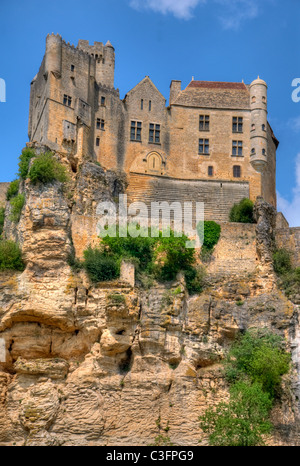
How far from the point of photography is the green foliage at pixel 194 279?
35.6m

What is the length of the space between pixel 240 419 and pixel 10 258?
11656 mm

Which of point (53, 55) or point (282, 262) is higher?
point (53, 55)

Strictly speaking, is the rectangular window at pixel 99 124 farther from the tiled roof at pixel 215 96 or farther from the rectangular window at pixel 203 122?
the rectangular window at pixel 203 122

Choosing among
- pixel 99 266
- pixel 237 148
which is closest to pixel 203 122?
pixel 237 148

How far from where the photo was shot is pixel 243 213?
133 ft

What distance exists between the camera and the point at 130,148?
42.4 metres

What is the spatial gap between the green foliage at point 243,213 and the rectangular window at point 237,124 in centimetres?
478

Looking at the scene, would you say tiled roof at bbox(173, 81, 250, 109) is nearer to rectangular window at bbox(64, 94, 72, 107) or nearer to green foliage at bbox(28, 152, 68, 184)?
rectangular window at bbox(64, 94, 72, 107)

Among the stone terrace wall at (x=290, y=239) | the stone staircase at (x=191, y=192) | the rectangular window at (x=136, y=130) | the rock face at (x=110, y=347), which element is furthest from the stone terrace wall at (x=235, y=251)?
the rectangular window at (x=136, y=130)

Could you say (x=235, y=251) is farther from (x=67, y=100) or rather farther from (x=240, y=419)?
(x=67, y=100)

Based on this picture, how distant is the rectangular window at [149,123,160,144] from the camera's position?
43.0m

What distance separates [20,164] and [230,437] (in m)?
16.1

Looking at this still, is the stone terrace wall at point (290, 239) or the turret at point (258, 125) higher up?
the turret at point (258, 125)
